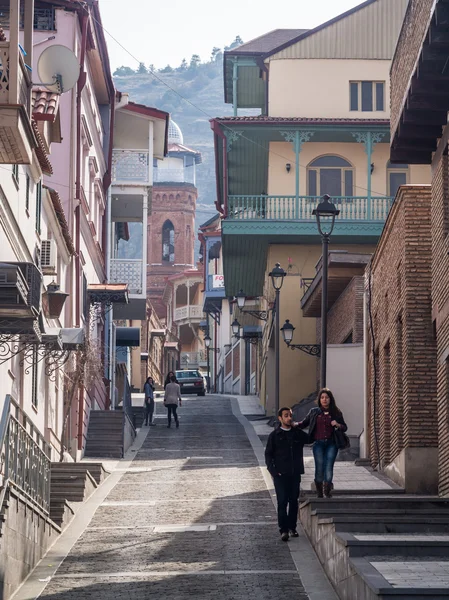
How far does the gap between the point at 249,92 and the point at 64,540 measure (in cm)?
3122

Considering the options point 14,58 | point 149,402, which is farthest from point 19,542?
point 149,402

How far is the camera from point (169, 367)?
3821 inches

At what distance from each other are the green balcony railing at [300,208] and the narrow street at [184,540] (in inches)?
549

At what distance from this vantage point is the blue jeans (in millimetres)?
15867

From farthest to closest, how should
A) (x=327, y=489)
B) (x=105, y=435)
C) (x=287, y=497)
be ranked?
1. (x=105, y=435)
2. (x=327, y=489)
3. (x=287, y=497)

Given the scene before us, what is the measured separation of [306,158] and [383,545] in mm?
31687

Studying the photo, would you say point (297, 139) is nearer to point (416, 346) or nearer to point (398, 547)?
point (416, 346)

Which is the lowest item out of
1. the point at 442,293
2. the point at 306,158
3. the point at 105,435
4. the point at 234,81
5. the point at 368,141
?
the point at 105,435

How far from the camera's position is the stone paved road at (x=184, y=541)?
12.4 metres

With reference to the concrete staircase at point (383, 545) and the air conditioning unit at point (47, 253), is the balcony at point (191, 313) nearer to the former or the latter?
the air conditioning unit at point (47, 253)

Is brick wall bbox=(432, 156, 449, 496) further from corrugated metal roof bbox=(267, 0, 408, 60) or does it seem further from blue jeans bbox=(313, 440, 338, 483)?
corrugated metal roof bbox=(267, 0, 408, 60)

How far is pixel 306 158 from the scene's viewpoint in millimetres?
41750

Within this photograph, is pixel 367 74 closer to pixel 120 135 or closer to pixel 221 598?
pixel 120 135

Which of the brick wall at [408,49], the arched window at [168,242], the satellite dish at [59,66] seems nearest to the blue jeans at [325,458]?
the brick wall at [408,49]
